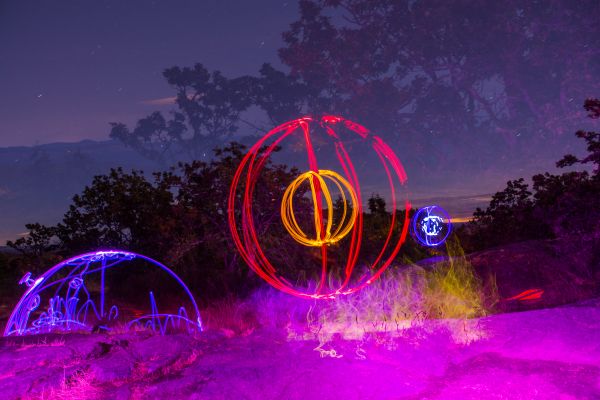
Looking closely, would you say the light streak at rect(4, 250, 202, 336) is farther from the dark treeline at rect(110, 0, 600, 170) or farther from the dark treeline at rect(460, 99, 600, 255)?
the dark treeline at rect(110, 0, 600, 170)

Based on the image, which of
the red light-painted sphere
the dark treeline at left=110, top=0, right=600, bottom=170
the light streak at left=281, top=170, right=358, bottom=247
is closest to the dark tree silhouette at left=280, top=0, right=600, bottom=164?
the dark treeline at left=110, top=0, right=600, bottom=170

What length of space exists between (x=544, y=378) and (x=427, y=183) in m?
36.7

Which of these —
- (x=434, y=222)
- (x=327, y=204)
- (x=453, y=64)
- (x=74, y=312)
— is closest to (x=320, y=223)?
(x=327, y=204)

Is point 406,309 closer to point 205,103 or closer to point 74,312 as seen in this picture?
point 74,312

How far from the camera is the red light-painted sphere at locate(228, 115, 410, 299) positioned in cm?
888

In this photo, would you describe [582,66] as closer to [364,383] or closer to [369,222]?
[369,222]

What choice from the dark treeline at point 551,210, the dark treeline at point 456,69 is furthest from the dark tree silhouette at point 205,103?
the dark treeline at point 551,210

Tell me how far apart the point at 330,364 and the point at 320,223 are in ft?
10.3

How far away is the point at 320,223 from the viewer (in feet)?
29.6

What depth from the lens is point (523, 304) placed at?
988cm

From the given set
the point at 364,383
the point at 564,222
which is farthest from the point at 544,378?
the point at 564,222

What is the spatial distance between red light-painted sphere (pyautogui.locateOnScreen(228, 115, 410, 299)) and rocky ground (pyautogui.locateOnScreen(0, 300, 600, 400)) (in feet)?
5.81

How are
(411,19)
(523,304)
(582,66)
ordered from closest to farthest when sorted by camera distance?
(523,304) → (582,66) → (411,19)

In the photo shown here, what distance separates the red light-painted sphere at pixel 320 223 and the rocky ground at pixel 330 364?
1772 millimetres
